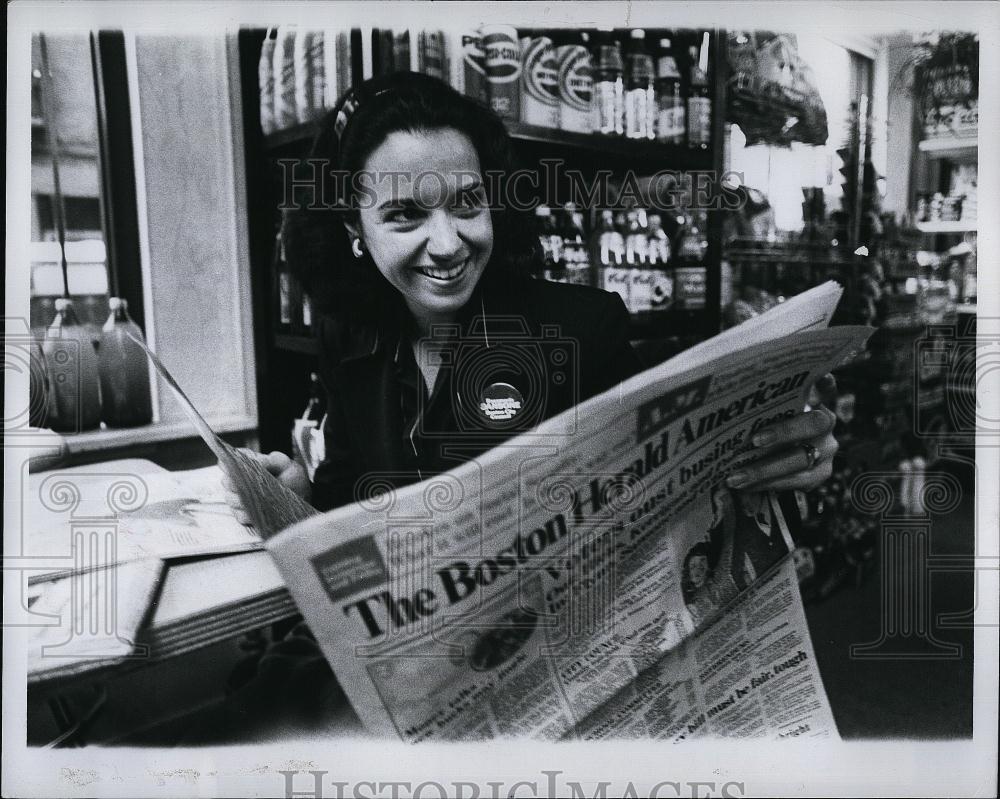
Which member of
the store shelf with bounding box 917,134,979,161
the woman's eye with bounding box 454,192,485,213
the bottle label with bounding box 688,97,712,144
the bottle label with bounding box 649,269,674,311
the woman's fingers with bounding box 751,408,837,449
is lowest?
the woman's fingers with bounding box 751,408,837,449

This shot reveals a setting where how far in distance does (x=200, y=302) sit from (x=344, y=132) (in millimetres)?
312

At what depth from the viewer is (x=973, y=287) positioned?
46.9 inches

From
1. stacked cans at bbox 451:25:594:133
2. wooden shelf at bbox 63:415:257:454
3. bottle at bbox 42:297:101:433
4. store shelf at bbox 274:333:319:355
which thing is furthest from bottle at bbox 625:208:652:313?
bottle at bbox 42:297:101:433

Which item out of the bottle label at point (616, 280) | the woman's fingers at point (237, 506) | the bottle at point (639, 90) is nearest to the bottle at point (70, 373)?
the woman's fingers at point (237, 506)

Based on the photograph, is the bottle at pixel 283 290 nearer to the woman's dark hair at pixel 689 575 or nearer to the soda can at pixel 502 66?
the soda can at pixel 502 66

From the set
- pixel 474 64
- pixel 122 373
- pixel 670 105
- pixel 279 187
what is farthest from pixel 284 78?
pixel 670 105

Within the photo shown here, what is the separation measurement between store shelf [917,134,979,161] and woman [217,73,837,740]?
41 cm

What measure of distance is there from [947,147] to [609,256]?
0.50m

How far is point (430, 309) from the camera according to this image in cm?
114

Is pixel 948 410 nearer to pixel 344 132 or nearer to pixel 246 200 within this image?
pixel 344 132

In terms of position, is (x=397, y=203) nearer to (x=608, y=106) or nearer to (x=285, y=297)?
(x=285, y=297)

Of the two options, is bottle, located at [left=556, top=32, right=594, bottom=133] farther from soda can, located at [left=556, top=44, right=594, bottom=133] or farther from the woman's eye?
the woman's eye

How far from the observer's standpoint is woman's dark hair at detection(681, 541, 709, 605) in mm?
1156

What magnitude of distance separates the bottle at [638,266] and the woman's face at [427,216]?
0.24 m
